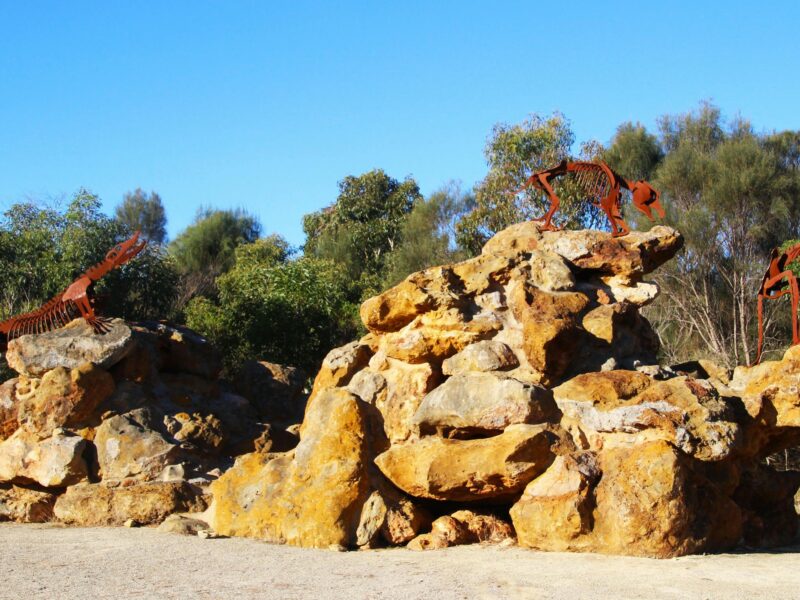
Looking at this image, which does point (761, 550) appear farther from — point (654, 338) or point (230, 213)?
point (230, 213)

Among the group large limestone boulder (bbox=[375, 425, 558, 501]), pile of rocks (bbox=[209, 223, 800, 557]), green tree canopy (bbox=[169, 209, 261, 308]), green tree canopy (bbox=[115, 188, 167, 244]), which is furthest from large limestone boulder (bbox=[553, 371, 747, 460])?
green tree canopy (bbox=[115, 188, 167, 244])

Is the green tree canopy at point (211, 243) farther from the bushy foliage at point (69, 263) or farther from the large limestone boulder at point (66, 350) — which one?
the large limestone boulder at point (66, 350)

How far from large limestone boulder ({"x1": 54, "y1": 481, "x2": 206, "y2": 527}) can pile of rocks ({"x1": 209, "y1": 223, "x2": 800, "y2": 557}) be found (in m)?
0.99

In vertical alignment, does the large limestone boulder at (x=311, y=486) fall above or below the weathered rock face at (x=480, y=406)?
below

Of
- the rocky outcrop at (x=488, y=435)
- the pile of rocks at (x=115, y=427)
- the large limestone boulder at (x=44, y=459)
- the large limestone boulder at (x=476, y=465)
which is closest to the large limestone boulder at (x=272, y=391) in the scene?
the pile of rocks at (x=115, y=427)

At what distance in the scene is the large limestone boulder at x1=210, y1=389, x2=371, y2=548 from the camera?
9.41 m

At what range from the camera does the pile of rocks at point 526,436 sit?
355 inches

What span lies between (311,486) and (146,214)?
41.7 metres

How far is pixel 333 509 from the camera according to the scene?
30.8 ft

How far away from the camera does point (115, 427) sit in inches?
510

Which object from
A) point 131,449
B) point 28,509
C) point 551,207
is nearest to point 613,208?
point 551,207

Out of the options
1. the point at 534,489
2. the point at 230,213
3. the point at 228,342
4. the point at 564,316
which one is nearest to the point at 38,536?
the point at 534,489

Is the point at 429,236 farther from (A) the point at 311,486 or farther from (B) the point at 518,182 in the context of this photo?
(A) the point at 311,486

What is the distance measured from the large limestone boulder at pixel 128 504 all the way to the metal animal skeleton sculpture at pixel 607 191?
5969 millimetres
